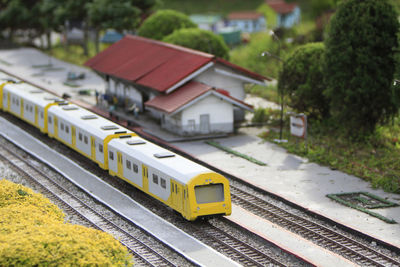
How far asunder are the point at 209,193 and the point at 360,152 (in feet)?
51.3

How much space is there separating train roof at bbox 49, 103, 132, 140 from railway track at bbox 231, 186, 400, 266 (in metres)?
7.93

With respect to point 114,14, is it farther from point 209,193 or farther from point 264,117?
point 209,193

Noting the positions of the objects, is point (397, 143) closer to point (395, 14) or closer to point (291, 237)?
point (395, 14)

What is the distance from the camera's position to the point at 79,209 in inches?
1227

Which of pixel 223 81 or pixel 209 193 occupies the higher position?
pixel 209 193

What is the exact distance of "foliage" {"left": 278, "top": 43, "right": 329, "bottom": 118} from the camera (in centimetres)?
4575

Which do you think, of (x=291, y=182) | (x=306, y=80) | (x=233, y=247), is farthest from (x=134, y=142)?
(x=306, y=80)

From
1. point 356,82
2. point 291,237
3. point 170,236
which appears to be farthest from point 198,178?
point 356,82

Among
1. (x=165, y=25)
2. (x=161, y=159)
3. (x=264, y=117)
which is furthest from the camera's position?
(x=165, y=25)

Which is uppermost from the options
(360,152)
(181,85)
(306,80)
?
(306,80)

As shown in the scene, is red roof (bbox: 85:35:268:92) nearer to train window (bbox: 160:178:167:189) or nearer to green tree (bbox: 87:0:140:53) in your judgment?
green tree (bbox: 87:0:140:53)

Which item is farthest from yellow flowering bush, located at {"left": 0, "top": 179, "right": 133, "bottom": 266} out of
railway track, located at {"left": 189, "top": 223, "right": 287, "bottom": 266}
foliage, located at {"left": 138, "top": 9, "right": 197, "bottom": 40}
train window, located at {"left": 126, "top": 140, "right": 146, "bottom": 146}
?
foliage, located at {"left": 138, "top": 9, "right": 197, "bottom": 40}

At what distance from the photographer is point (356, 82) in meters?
40.8

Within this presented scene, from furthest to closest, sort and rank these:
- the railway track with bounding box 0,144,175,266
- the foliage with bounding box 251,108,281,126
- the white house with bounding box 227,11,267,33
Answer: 1. the white house with bounding box 227,11,267,33
2. the foliage with bounding box 251,108,281,126
3. the railway track with bounding box 0,144,175,266
